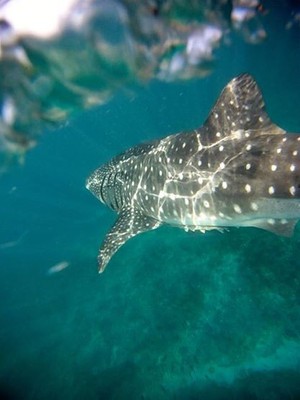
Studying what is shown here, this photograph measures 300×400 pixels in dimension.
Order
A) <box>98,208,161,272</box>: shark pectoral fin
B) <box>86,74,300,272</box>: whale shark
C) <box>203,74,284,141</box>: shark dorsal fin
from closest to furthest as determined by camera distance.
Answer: <box>86,74,300,272</box>: whale shark
<box>203,74,284,141</box>: shark dorsal fin
<box>98,208,161,272</box>: shark pectoral fin

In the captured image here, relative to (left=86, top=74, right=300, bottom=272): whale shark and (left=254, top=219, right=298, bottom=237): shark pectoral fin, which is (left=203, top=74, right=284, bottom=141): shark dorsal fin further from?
(left=254, top=219, right=298, bottom=237): shark pectoral fin

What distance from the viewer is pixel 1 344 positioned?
1856cm

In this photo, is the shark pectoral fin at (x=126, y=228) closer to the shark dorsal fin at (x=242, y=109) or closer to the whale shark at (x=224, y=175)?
the whale shark at (x=224, y=175)

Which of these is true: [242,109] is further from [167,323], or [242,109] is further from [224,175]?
[167,323]

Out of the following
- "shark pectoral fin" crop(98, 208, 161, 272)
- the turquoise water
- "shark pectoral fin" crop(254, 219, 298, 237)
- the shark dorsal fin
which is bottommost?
the turquoise water

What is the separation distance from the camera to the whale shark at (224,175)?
504 cm

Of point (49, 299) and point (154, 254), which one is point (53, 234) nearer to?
point (49, 299)

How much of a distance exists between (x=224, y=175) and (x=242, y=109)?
1196mm

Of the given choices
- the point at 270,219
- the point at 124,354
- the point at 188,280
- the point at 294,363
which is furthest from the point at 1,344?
the point at 270,219

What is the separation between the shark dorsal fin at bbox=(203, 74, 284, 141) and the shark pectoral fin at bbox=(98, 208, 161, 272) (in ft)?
11.2

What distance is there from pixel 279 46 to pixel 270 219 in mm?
24018

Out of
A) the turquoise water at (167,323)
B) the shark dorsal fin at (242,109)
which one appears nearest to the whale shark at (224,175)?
the shark dorsal fin at (242,109)

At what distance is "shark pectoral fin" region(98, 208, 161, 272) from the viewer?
7.96m

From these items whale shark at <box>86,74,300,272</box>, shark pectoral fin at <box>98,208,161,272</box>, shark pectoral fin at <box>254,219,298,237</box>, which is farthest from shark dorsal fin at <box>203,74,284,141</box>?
shark pectoral fin at <box>98,208,161,272</box>
